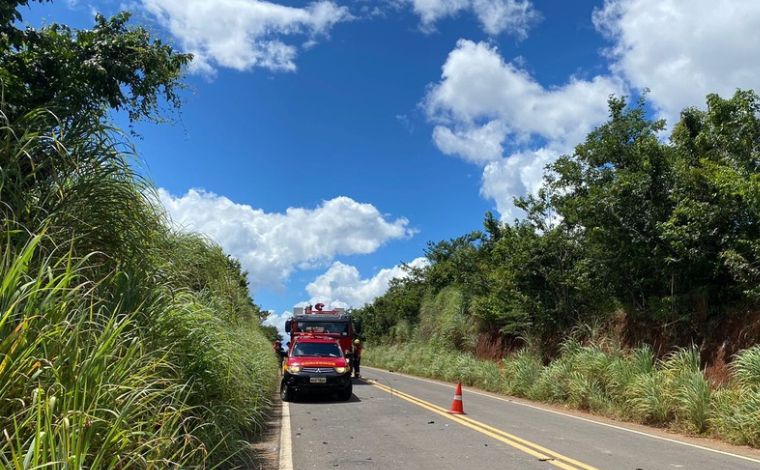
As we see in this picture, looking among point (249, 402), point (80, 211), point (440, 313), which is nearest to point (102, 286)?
point (80, 211)

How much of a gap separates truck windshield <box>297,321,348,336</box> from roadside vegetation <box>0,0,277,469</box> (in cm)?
1549

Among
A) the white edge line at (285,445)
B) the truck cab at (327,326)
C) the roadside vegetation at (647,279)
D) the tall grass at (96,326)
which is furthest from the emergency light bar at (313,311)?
the tall grass at (96,326)

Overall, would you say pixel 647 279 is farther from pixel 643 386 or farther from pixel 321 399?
pixel 321 399

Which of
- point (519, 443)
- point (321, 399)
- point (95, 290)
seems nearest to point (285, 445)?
point (519, 443)

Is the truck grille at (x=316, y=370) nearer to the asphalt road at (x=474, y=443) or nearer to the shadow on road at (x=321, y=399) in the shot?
the shadow on road at (x=321, y=399)

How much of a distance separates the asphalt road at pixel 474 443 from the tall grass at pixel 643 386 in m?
1.17

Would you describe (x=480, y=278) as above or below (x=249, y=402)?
Result: above

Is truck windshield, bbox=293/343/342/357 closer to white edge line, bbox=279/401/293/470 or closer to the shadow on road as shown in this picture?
the shadow on road

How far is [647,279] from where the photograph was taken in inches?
730

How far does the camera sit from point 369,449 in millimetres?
9602

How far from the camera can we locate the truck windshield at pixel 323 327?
992 inches

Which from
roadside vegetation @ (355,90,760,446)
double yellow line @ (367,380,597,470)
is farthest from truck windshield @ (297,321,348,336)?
double yellow line @ (367,380,597,470)

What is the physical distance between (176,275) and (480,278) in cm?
2541

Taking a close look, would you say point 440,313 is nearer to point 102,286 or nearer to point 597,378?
point 597,378
